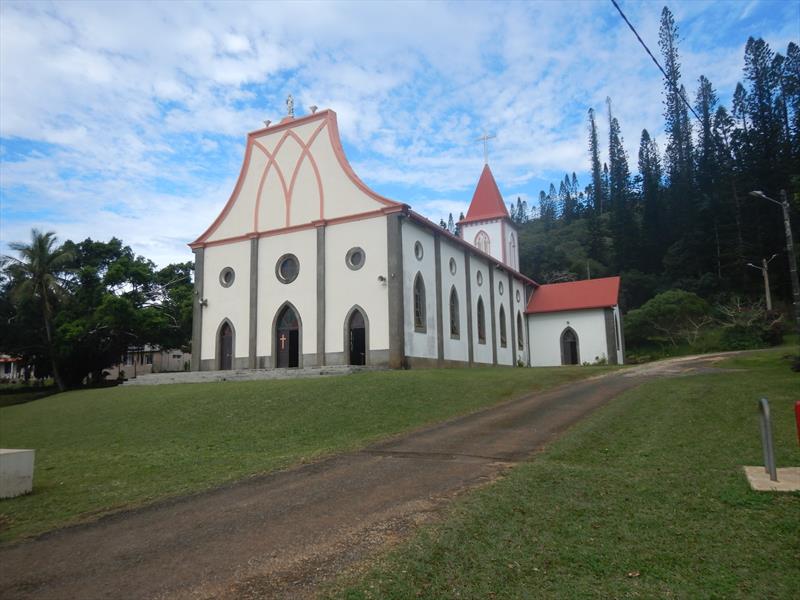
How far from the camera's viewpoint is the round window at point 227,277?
27453 mm

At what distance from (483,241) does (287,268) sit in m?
20.7

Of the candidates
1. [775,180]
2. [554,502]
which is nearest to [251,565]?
[554,502]

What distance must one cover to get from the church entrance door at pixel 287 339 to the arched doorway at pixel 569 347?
1987cm

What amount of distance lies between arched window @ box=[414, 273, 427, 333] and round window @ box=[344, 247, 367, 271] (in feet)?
7.73

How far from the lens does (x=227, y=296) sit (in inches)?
1077

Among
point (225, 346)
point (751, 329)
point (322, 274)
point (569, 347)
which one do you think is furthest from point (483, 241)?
point (225, 346)

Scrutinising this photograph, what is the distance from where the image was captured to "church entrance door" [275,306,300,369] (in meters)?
25.3

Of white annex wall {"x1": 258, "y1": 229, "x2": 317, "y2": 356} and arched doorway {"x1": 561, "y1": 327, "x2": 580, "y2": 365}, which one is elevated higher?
white annex wall {"x1": 258, "y1": 229, "x2": 317, "y2": 356}

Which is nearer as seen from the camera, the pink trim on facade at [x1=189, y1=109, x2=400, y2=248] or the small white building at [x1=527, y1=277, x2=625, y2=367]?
the pink trim on facade at [x1=189, y1=109, x2=400, y2=248]

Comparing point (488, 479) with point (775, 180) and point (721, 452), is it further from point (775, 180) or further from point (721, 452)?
point (775, 180)

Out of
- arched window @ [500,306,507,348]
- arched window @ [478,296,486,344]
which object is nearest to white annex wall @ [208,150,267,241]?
arched window @ [478,296,486,344]

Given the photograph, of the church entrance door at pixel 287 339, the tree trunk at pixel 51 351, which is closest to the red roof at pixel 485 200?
the church entrance door at pixel 287 339

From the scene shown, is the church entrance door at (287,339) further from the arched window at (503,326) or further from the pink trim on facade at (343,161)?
the arched window at (503,326)

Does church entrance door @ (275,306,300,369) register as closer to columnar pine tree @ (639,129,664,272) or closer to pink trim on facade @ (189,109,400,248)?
pink trim on facade @ (189,109,400,248)
